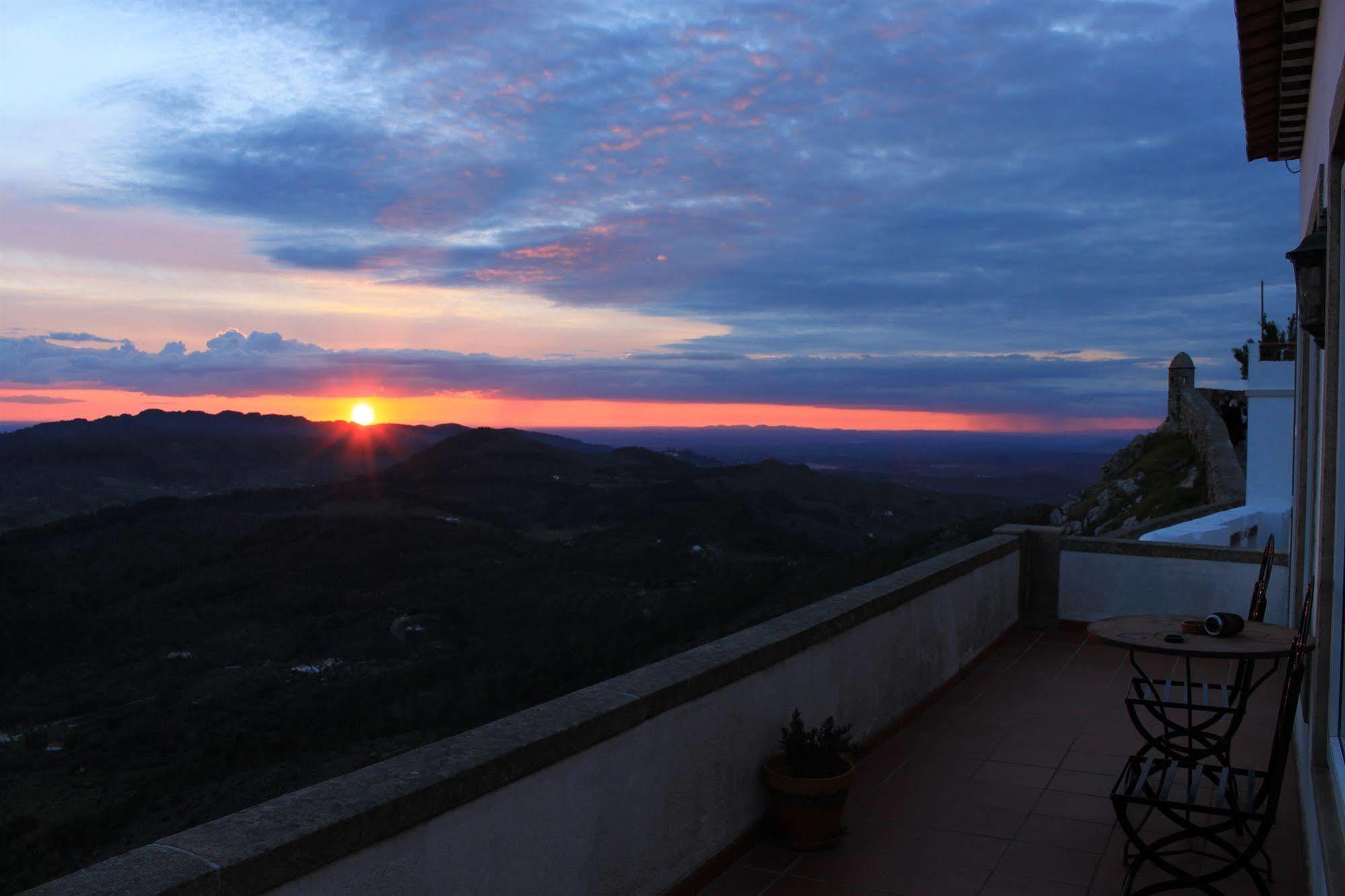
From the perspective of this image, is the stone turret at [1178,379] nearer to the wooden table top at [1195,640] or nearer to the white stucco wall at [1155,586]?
the white stucco wall at [1155,586]

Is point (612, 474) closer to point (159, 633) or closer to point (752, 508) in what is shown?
point (752, 508)

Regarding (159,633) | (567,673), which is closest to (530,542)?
(159,633)

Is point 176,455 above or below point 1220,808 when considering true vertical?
below

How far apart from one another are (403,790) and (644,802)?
118 centimetres

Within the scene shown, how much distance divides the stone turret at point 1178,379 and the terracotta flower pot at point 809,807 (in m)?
28.1

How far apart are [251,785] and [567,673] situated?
1258 centimetres

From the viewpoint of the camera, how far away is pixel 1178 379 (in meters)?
28.4

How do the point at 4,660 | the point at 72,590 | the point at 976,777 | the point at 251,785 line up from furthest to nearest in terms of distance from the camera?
the point at 72,590 → the point at 4,660 → the point at 251,785 → the point at 976,777

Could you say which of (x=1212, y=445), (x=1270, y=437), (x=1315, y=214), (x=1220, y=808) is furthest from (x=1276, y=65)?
(x=1212, y=445)

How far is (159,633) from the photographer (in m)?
48.7

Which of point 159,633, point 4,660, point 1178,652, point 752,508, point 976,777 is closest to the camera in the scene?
point 1178,652

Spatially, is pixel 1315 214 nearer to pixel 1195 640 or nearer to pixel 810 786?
pixel 1195 640

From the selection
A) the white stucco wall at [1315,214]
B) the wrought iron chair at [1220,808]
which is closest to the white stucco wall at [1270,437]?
the white stucco wall at [1315,214]

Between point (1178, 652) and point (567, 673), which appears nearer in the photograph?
point (1178, 652)
